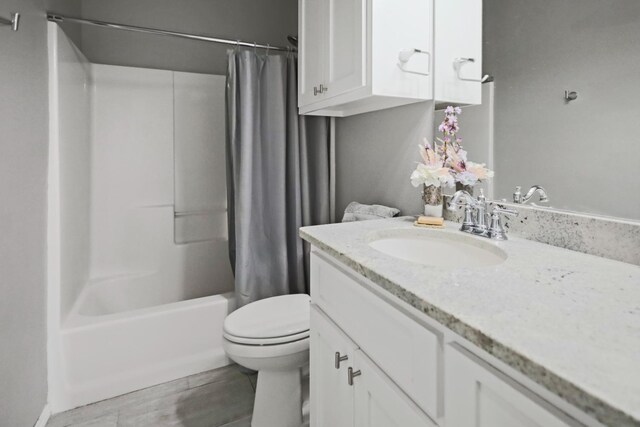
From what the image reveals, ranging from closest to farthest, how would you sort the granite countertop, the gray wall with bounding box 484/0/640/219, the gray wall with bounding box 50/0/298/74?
the granite countertop < the gray wall with bounding box 484/0/640/219 < the gray wall with bounding box 50/0/298/74

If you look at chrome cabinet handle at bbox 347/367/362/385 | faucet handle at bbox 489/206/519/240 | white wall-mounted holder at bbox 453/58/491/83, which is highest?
white wall-mounted holder at bbox 453/58/491/83

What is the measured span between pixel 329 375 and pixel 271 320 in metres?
0.57

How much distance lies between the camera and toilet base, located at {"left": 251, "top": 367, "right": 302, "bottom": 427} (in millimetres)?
1435

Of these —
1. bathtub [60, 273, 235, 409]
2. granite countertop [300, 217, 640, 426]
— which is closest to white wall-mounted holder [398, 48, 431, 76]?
granite countertop [300, 217, 640, 426]

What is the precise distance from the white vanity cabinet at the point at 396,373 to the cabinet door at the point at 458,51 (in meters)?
0.79

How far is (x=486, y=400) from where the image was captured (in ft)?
1.61

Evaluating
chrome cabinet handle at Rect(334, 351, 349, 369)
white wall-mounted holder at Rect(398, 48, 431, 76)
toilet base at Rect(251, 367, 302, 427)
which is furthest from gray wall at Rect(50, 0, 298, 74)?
chrome cabinet handle at Rect(334, 351, 349, 369)

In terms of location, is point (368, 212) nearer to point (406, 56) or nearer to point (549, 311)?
point (406, 56)

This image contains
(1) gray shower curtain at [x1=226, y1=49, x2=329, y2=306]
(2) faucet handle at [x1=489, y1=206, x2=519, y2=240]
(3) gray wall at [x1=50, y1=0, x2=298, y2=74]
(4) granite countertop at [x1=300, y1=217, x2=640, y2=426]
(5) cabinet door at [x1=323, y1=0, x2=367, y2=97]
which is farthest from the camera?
(3) gray wall at [x1=50, y1=0, x2=298, y2=74]

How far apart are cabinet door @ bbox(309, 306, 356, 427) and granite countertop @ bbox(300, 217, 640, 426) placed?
0.24 meters

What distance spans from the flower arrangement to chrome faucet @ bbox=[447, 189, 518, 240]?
7 centimetres

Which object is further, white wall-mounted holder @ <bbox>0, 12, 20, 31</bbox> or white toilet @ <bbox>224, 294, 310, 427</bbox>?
white toilet @ <bbox>224, 294, 310, 427</bbox>

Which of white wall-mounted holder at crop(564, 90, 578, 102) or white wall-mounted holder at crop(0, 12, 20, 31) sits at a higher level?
white wall-mounted holder at crop(0, 12, 20, 31)

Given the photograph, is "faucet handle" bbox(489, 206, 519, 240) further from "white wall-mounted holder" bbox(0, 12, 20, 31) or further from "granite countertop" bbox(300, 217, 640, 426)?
"white wall-mounted holder" bbox(0, 12, 20, 31)
